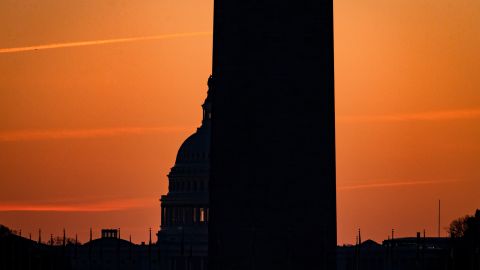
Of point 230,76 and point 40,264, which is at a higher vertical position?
point 230,76

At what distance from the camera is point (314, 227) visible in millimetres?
149125

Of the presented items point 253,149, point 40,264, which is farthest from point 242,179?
point 40,264

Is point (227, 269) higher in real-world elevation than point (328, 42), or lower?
lower

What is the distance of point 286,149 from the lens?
151 meters

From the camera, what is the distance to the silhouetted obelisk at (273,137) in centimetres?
14975

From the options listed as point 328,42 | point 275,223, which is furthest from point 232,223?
point 328,42

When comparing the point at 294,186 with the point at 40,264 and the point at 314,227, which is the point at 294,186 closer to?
the point at 314,227

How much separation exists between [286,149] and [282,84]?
392cm

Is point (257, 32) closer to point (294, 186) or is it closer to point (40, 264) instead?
point (294, 186)

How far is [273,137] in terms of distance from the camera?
497 feet

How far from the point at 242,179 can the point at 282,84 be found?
6056 mm

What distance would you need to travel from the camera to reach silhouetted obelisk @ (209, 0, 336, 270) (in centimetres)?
14975

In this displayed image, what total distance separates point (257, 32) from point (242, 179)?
8769mm

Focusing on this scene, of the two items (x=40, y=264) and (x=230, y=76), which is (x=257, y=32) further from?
(x=40, y=264)
